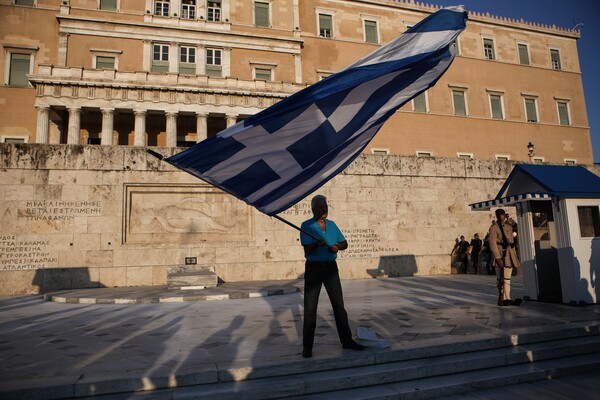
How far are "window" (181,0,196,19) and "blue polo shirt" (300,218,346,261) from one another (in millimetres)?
32555

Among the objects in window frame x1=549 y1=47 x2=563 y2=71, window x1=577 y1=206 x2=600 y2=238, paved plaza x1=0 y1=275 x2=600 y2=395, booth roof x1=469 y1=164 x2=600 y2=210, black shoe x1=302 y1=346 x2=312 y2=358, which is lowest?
paved plaza x1=0 y1=275 x2=600 y2=395

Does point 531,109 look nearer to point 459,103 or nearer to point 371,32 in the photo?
point 459,103

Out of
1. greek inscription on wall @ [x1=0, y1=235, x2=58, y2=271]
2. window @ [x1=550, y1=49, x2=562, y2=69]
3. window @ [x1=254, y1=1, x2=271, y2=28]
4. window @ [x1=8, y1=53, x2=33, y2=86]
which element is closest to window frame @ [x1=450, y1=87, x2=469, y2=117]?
window @ [x1=550, y1=49, x2=562, y2=69]

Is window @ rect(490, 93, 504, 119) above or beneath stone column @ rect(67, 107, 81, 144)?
above

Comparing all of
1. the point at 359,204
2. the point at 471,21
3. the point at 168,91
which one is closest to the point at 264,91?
the point at 168,91

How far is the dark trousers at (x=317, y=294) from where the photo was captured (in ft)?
14.4

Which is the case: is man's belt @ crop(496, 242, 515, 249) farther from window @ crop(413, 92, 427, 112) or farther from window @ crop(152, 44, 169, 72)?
window @ crop(413, 92, 427, 112)

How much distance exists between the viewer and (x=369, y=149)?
33.8 meters

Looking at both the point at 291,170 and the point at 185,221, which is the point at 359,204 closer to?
the point at 185,221

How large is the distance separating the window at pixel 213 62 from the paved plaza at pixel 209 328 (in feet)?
81.3

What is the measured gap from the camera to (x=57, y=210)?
41.4 ft

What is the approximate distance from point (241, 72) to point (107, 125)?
451 inches

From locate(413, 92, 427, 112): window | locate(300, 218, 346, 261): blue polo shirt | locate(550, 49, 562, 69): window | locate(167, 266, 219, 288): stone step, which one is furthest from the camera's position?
locate(550, 49, 562, 69): window

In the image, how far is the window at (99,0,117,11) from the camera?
2980 cm
